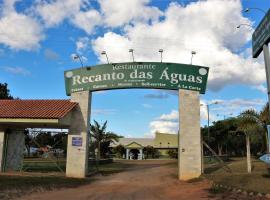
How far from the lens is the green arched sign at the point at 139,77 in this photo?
23.3 meters

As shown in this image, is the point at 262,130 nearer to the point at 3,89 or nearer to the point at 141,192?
the point at 141,192

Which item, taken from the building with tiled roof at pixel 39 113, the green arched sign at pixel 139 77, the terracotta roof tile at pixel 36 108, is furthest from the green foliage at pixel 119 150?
the green arched sign at pixel 139 77

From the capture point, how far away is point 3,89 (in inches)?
2031

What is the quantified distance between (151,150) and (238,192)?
60.4 metres

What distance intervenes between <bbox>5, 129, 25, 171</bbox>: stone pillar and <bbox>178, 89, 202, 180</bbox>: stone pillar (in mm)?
11730

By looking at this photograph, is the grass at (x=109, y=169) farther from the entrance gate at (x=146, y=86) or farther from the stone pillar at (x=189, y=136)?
the stone pillar at (x=189, y=136)

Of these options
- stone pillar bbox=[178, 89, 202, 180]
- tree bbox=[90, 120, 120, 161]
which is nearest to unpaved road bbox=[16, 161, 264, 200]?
stone pillar bbox=[178, 89, 202, 180]

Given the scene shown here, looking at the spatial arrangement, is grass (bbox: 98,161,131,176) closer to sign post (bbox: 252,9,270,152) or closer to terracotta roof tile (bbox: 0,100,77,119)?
terracotta roof tile (bbox: 0,100,77,119)

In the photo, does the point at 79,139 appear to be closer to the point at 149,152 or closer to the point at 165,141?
the point at 149,152

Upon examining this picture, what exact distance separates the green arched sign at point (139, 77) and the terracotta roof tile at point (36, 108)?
1286mm

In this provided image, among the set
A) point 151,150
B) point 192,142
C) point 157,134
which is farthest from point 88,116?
point 157,134

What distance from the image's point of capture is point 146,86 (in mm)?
23641

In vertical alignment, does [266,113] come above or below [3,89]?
below

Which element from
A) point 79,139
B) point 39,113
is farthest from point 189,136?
point 39,113
